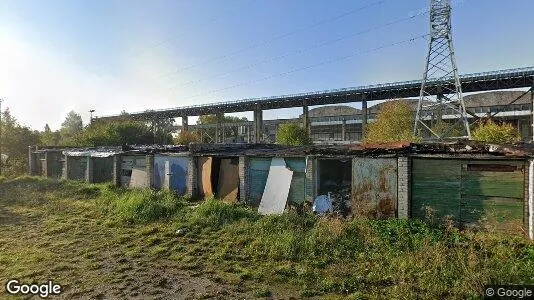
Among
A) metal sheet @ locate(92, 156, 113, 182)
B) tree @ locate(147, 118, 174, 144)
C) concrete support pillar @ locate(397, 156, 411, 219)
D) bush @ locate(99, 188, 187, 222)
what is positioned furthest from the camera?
tree @ locate(147, 118, 174, 144)

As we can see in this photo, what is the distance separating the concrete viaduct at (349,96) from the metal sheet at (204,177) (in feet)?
104

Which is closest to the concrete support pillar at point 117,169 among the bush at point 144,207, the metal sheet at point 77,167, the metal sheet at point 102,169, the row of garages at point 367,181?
the row of garages at point 367,181

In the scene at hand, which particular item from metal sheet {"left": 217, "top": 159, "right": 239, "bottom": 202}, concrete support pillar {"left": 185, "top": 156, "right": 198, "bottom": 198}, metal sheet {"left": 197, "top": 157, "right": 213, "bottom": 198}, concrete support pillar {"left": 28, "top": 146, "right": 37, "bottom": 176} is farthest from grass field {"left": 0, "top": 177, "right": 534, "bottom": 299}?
concrete support pillar {"left": 28, "top": 146, "right": 37, "bottom": 176}

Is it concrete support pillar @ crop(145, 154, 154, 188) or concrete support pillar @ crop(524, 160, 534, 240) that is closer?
concrete support pillar @ crop(524, 160, 534, 240)

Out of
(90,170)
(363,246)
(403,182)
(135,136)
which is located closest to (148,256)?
(363,246)

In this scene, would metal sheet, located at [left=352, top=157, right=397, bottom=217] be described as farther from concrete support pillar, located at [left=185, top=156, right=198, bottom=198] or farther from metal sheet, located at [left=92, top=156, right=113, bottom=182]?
metal sheet, located at [left=92, top=156, right=113, bottom=182]

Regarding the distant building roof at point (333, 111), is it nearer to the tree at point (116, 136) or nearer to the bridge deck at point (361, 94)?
the bridge deck at point (361, 94)

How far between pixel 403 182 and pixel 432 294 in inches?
176

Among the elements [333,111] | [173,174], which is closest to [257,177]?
[173,174]

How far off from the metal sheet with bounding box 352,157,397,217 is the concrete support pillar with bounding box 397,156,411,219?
217 mm

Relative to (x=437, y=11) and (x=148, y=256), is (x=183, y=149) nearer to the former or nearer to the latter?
(x=148, y=256)

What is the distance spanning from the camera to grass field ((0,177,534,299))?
6.25 metres

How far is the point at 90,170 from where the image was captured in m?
21.0

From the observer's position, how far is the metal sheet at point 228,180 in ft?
45.4
